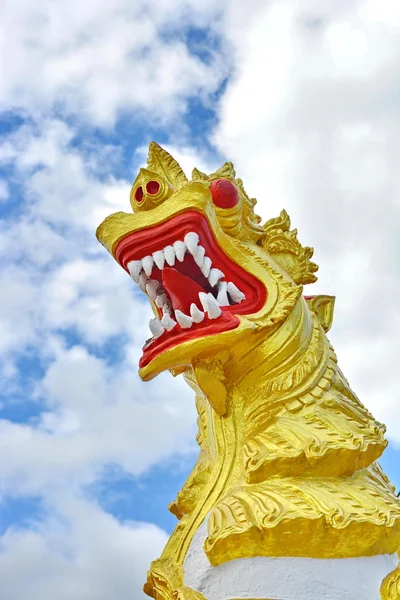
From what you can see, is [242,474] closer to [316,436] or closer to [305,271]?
[316,436]

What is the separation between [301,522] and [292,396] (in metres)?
0.69

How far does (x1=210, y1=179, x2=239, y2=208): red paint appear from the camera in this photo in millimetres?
3344

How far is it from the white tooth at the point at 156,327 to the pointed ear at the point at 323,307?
105 centimetres

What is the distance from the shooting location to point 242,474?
112 inches

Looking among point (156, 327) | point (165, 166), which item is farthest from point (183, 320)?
point (165, 166)

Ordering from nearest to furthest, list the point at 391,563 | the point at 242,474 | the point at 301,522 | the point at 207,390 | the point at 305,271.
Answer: the point at 301,522
the point at 391,563
the point at 242,474
the point at 207,390
the point at 305,271

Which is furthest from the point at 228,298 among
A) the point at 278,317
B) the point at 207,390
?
the point at 207,390

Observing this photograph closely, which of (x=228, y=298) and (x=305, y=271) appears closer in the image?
(x=228, y=298)

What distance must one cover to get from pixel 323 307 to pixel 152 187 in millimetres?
1257

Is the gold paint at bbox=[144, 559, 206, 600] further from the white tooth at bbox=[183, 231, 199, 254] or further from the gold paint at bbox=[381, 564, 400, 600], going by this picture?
the white tooth at bbox=[183, 231, 199, 254]

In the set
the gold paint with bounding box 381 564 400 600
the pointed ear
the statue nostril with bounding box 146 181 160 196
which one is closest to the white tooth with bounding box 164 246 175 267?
the statue nostril with bounding box 146 181 160 196

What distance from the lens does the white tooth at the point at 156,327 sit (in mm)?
3051

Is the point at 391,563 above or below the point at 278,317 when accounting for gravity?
below

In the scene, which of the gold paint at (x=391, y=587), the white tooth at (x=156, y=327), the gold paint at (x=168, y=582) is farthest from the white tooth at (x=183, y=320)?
the gold paint at (x=391, y=587)
